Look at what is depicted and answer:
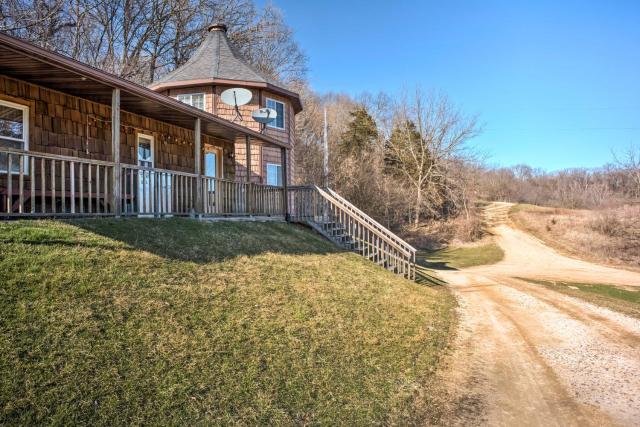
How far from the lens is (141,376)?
3346 mm

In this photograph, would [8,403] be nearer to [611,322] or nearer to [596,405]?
[596,405]

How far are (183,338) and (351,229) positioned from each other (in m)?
8.87

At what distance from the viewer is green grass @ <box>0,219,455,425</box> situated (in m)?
3.09

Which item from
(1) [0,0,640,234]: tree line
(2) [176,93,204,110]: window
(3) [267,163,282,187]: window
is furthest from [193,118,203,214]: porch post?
(1) [0,0,640,234]: tree line

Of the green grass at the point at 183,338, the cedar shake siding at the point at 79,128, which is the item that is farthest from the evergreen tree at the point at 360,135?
the green grass at the point at 183,338

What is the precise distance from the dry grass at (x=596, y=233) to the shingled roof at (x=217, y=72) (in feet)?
63.4

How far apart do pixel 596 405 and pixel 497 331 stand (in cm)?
268

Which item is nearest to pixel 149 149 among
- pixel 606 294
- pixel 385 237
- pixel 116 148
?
pixel 116 148

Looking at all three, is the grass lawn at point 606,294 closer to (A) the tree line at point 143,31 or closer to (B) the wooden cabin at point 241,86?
(B) the wooden cabin at point 241,86

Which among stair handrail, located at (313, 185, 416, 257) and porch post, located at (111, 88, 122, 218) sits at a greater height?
porch post, located at (111, 88, 122, 218)

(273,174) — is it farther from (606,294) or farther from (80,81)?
(606,294)

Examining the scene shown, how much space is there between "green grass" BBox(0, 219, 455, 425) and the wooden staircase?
4086mm

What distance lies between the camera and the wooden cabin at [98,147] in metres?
6.39

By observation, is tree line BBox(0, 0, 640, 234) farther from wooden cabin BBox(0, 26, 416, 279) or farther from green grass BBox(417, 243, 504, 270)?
wooden cabin BBox(0, 26, 416, 279)
